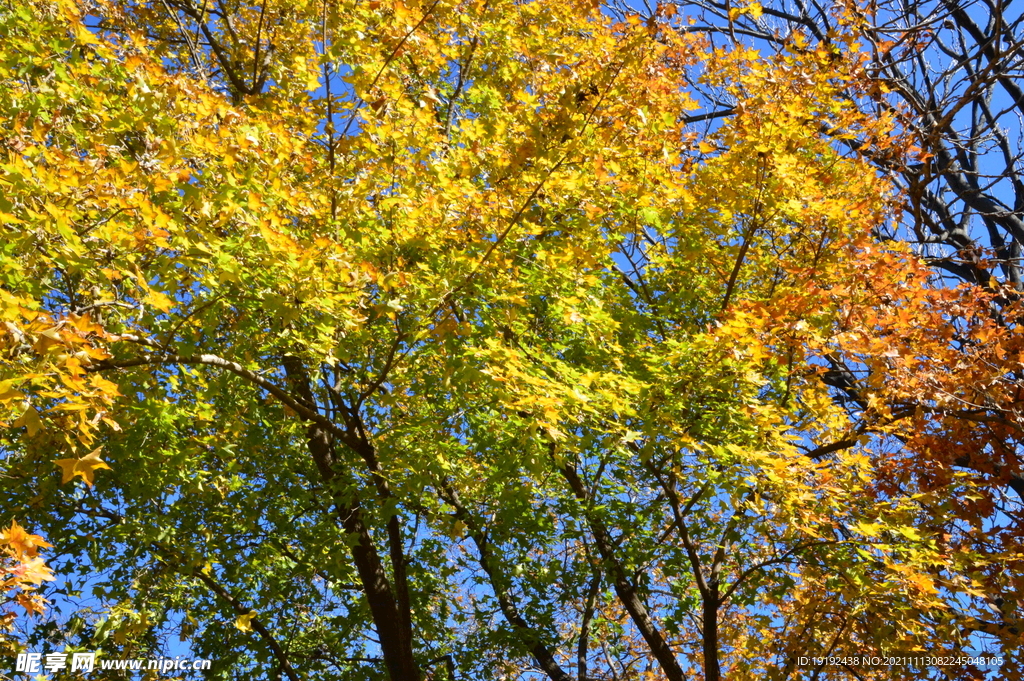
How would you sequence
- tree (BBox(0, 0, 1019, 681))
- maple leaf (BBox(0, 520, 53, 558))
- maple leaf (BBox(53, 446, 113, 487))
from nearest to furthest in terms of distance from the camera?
maple leaf (BBox(53, 446, 113, 487))
maple leaf (BBox(0, 520, 53, 558))
tree (BBox(0, 0, 1019, 681))

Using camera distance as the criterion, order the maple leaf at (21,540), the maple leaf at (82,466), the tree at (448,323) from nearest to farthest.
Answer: the maple leaf at (82,466), the maple leaf at (21,540), the tree at (448,323)

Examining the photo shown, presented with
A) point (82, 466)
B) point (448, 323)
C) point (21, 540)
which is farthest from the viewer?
point (448, 323)

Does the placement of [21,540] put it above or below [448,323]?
below

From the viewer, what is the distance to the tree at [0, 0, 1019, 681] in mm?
4281

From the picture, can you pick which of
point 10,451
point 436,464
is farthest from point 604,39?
point 10,451

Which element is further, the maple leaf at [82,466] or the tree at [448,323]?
the tree at [448,323]

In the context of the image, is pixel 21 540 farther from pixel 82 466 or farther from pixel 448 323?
pixel 448 323

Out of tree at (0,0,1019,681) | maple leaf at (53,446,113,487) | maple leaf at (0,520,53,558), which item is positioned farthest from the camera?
tree at (0,0,1019,681)

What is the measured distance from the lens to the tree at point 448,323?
4281 millimetres

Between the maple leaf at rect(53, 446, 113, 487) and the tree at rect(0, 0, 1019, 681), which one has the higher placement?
the tree at rect(0, 0, 1019, 681)

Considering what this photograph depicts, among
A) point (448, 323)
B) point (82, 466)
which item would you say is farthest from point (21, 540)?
point (448, 323)

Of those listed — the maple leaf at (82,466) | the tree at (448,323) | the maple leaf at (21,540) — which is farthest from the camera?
the tree at (448,323)

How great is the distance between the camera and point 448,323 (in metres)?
4.81

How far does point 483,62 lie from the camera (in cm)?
771
